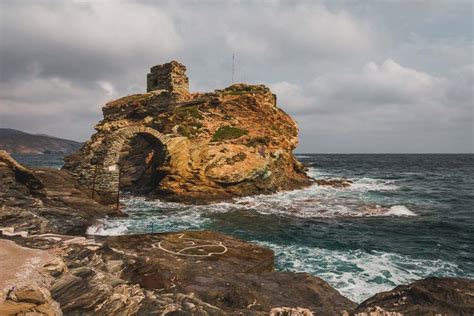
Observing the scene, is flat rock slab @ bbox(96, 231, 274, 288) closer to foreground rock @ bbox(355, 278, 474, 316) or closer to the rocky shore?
the rocky shore

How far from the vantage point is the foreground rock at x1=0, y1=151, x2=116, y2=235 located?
53.5ft

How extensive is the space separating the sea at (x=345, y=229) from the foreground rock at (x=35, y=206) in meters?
1.43

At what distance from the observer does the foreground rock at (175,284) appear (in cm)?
736

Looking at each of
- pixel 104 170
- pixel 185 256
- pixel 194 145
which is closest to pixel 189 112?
pixel 194 145

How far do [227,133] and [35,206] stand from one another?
82.2ft

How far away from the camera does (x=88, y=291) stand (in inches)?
304

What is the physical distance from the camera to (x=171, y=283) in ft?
29.4

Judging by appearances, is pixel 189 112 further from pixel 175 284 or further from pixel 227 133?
pixel 175 284

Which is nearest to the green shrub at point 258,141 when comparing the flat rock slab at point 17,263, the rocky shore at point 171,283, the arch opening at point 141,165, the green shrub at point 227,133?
the green shrub at point 227,133

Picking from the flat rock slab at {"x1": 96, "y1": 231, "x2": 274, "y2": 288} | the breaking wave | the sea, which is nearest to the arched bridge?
the sea

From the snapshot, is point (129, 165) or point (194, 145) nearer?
point (194, 145)

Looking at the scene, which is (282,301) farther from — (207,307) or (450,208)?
(450,208)

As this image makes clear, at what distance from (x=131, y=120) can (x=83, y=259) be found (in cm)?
4159

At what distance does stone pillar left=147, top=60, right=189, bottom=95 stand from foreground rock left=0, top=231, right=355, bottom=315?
36362 millimetres
